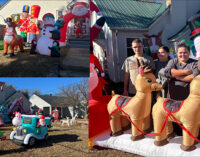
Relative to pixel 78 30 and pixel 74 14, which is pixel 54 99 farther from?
pixel 74 14

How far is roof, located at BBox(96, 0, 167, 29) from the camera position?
8.75 feet

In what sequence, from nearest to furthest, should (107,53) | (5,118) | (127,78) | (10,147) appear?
1. (127,78)
2. (107,53)
3. (10,147)
4. (5,118)

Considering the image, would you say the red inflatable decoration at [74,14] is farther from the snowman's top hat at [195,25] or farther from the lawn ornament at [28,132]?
the snowman's top hat at [195,25]

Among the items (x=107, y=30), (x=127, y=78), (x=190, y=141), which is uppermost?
(x=107, y=30)

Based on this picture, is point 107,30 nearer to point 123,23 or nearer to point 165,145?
point 123,23

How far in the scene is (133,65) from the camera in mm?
2562

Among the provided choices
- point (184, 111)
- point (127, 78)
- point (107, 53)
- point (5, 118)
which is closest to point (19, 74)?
point (107, 53)

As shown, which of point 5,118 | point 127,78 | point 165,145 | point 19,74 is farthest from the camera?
point 5,118

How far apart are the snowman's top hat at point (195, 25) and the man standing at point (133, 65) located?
1.83 feet

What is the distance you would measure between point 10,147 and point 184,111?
3243 mm

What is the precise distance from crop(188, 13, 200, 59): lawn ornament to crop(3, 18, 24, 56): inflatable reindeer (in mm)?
2914

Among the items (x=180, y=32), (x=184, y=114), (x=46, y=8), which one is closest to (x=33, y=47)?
(x=46, y=8)

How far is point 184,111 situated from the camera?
203cm

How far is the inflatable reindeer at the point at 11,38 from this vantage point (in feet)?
12.0
